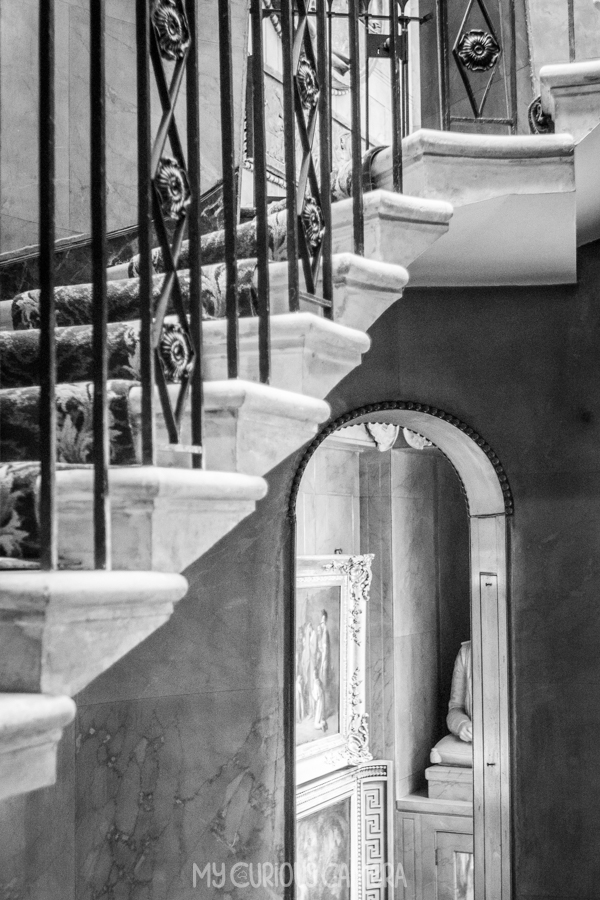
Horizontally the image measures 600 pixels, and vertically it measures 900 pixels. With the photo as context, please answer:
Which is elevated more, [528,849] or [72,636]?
[72,636]

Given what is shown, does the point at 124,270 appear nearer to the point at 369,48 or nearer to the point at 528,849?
the point at 369,48

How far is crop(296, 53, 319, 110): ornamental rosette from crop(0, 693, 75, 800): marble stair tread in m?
1.27

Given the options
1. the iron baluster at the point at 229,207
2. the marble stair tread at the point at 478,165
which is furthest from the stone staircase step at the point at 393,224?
the iron baluster at the point at 229,207

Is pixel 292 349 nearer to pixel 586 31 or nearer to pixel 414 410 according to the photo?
pixel 414 410

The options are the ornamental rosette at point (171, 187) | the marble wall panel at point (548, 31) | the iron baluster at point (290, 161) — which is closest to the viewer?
the ornamental rosette at point (171, 187)

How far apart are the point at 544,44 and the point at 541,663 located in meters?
2.83

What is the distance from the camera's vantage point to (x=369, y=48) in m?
2.86

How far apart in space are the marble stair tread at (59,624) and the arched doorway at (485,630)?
1.83 metres

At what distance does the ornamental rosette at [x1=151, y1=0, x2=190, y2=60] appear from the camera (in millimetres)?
1393

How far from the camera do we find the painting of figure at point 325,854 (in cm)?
488

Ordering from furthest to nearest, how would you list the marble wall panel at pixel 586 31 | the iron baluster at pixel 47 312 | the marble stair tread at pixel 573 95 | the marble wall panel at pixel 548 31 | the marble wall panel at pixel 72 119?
the marble wall panel at pixel 548 31 < the marble wall panel at pixel 586 31 < the marble wall panel at pixel 72 119 < the marble stair tread at pixel 573 95 < the iron baluster at pixel 47 312

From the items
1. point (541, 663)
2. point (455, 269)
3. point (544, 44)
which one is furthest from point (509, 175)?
point (544, 44)

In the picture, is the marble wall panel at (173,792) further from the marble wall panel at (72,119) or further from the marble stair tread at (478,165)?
the marble wall panel at (72,119)

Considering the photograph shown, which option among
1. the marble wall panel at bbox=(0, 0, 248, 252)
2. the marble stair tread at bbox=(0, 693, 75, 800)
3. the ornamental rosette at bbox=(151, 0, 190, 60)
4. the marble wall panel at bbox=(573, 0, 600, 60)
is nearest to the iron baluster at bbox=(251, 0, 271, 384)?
the ornamental rosette at bbox=(151, 0, 190, 60)
